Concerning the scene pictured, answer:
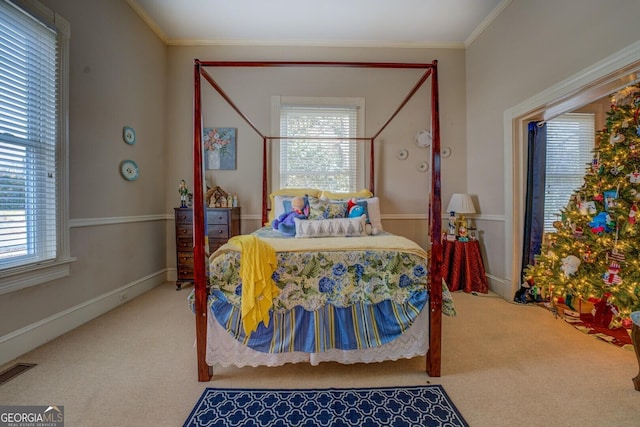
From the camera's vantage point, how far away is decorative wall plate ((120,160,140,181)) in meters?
3.02

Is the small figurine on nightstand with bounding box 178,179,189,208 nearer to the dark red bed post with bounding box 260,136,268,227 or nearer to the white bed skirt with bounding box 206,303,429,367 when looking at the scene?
the dark red bed post with bounding box 260,136,268,227

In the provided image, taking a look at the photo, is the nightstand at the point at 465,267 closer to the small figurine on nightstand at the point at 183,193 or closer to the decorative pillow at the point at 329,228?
the decorative pillow at the point at 329,228

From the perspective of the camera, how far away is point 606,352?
6.67ft

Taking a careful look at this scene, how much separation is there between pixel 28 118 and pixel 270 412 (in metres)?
2.65

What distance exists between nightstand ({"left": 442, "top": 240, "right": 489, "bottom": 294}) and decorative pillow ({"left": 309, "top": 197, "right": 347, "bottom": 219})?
1590 mm

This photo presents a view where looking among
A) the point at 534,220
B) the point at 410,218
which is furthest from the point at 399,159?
the point at 534,220

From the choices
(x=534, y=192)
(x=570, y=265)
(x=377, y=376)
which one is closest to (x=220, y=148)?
(x=377, y=376)

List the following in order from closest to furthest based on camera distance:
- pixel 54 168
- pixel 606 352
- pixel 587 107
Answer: pixel 606 352 < pixel 54 168 < pixel 587 107

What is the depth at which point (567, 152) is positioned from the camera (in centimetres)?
359

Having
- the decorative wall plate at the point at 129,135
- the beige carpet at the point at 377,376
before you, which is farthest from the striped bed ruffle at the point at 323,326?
the decorative wall plate at the point at 129,135

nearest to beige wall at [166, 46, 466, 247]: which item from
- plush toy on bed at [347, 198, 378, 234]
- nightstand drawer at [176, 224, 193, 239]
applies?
nightstand drawer at [176, 224, 193, 239]

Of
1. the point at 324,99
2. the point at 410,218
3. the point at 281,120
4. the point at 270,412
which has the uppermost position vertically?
the point at 324,99

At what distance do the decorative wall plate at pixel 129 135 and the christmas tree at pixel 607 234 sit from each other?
4427 mm

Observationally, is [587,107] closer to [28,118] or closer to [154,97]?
[154,97]
